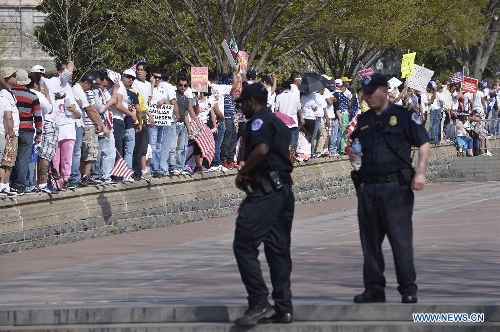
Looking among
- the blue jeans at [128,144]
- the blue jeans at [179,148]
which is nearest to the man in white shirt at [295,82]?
the blue jeans at [179,148]

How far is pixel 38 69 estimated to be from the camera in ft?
62.5

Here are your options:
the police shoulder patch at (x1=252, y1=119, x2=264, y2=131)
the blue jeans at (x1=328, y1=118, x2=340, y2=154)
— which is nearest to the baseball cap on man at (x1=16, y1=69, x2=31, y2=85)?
the police shoulder patch at (x1=252, y1=119, x2=264, y2=131)

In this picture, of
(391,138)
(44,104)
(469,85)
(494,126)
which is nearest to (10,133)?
(44,104)

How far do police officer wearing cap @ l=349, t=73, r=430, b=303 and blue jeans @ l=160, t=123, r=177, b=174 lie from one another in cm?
1170

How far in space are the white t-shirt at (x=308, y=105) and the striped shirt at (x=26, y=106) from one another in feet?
34.7

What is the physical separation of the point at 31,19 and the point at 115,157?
4836 centimetres

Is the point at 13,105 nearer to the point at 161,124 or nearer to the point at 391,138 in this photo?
the point at 161,124

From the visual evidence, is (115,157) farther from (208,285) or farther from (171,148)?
(208,285)

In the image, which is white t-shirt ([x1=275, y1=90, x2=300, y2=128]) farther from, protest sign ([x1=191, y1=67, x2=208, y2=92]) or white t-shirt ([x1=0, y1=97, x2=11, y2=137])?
white t-shirt ([x1=0, y1=97, x2=11, y2=137])

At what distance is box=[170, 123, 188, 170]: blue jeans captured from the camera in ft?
75.7

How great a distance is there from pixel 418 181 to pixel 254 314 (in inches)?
62.7

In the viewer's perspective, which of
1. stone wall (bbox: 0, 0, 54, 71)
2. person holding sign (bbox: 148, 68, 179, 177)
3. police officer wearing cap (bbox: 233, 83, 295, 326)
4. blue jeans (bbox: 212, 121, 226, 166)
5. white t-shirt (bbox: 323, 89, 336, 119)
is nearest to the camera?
police officer wearing cap (bbox: 233, 83, 295, 326)

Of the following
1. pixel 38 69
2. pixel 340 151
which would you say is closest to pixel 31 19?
pixel 340 151

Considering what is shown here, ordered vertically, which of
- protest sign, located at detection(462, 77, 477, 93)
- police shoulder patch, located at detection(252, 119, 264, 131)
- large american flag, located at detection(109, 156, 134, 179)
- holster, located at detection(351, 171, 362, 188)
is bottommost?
large american flag, located at detection(109, 156, 134, 179)
